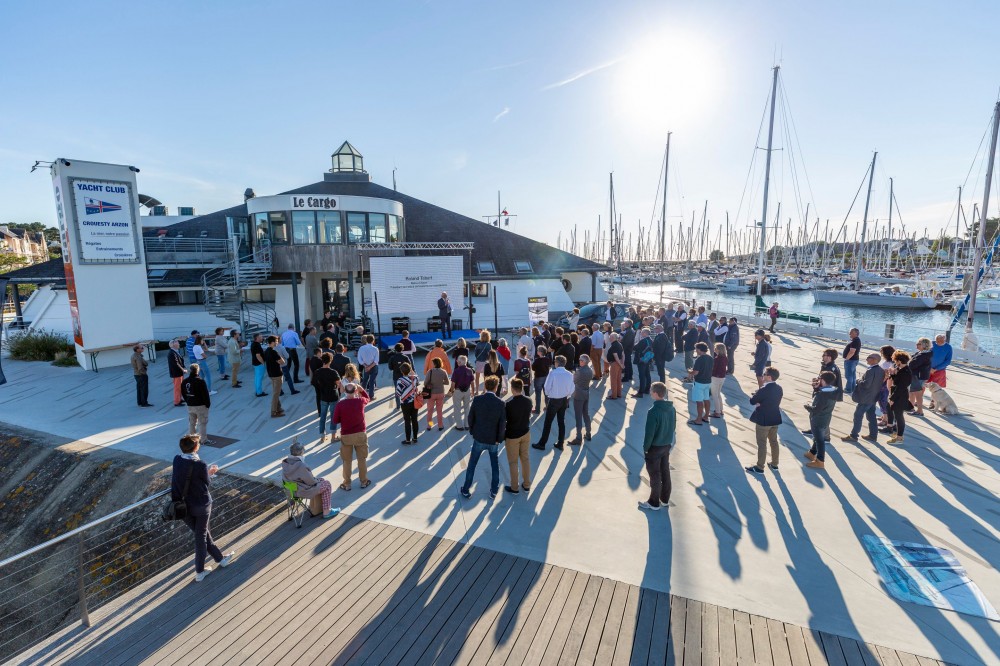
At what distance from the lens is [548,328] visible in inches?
609

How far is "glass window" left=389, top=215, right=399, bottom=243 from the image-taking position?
2245 cm

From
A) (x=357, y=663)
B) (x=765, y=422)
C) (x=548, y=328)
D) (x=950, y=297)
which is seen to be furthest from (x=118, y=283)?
(x=950, y=297)

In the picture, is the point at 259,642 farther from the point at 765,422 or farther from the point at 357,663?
the point at 765,422

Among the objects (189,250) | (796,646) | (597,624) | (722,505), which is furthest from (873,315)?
(189,250)

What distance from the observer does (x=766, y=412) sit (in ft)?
24.5

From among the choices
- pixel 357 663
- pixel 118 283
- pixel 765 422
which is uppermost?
pixel 118 283

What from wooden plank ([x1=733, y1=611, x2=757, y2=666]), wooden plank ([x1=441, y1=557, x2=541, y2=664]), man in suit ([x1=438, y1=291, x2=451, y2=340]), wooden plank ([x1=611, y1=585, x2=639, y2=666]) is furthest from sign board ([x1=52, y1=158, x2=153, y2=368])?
wooden plank ([x1=733, y1=611, x2=757, y2=666])

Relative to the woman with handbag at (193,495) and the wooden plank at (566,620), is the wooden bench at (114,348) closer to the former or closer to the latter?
the woman with handbag at (193,495)

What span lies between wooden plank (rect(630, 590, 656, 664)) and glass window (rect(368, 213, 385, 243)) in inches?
781

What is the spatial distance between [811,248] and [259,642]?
331 feet

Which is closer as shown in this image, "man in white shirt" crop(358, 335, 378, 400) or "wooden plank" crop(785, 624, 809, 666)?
"wooden plank" crop(785, 624, 809, 666)

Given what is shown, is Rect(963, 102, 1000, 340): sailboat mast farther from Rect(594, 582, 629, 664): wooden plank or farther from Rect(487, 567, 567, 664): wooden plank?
Rect(487, 567, 567, 664): wooden plank

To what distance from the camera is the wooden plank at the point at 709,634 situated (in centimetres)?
404

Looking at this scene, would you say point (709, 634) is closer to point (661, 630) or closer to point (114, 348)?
point (661, 630)
